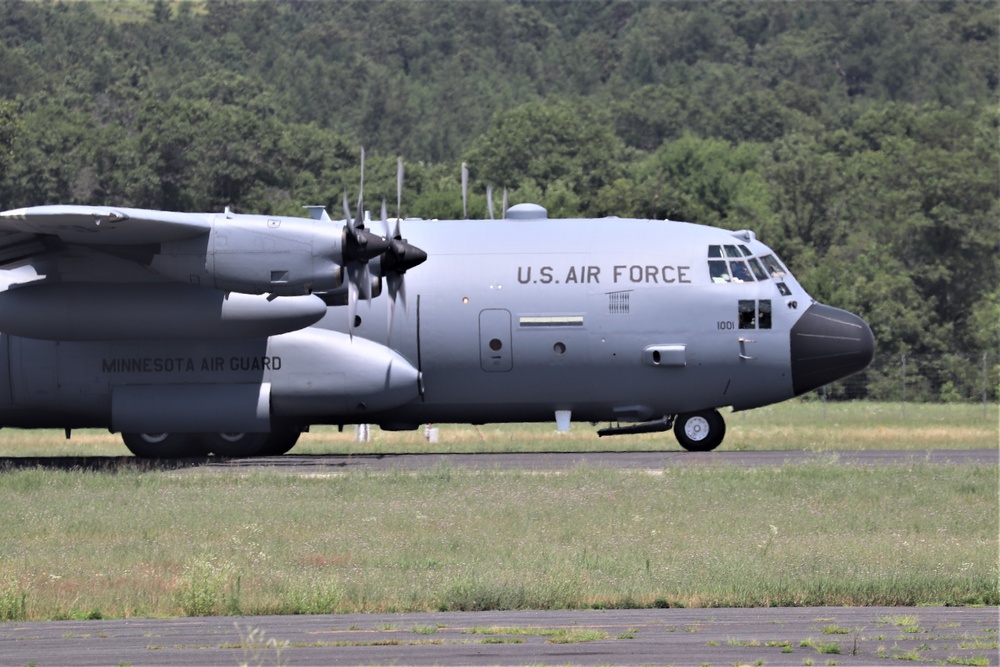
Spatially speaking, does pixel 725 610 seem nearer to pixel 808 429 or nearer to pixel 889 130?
pixel 808 429

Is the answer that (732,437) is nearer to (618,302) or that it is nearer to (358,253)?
(618,302)

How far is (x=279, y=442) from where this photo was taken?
32750 millimetres

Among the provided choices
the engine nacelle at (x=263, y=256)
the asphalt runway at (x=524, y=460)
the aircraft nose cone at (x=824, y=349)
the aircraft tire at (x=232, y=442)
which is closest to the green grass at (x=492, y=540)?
the asphalt runway at (x=524, y=460)

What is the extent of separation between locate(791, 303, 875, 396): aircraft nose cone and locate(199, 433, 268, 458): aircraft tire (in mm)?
10898

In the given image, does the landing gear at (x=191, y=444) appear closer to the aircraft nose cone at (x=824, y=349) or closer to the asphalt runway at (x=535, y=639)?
the aircraft nose cone at (x=824, y=349)

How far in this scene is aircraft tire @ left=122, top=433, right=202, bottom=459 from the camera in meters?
31.4

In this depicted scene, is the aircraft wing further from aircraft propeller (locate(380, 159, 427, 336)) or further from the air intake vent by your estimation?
the air intake vent

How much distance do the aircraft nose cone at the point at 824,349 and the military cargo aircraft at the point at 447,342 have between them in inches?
1.6

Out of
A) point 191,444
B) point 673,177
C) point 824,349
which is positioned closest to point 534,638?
point 824,349

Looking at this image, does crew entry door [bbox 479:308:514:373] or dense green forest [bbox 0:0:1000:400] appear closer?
crew entry door [bbox 479:308:514:373]

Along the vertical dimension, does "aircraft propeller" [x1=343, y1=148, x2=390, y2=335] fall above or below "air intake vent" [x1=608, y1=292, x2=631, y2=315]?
above

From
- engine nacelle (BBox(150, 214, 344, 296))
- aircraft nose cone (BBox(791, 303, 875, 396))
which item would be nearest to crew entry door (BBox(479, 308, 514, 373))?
engine nacelle (BBox(150, 214, 344, 296))

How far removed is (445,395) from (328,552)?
34.2 ft

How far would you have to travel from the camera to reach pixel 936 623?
51.3 ft
